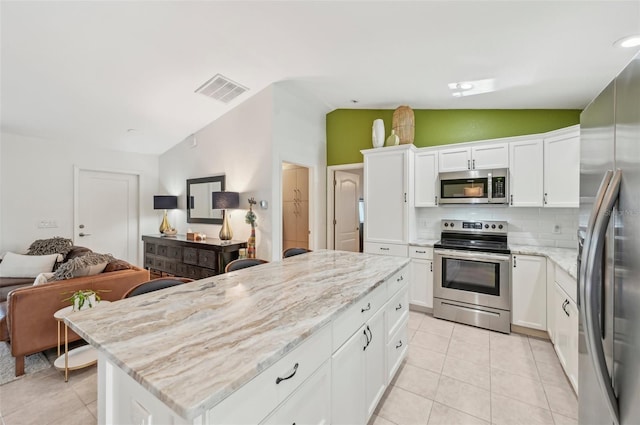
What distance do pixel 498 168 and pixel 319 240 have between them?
2706 mm

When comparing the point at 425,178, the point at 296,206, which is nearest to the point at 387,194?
the point at 425,178

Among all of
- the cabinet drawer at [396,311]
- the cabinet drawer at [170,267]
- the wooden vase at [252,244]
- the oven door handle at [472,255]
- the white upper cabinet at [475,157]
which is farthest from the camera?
the cabinet drawer at [170,267]

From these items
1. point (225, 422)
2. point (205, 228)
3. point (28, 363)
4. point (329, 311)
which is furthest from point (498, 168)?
point (28, 363)

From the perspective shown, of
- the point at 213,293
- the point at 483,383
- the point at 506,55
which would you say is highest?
→ the point at 506,55

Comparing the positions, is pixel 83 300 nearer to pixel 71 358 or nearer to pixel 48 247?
pixel 71 358

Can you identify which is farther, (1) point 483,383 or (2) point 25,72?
(2) point 25,72

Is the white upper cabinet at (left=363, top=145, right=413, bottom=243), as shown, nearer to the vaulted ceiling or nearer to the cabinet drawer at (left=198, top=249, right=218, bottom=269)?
the vaulted ceiling

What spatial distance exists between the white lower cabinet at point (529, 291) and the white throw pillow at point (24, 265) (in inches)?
212

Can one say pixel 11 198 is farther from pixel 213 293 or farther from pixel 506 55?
pixel 506 55

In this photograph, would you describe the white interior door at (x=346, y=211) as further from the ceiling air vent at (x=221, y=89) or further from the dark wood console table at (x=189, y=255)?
the ceiling air vent at (x=221, y=89)

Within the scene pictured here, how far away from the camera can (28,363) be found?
7.68 feet

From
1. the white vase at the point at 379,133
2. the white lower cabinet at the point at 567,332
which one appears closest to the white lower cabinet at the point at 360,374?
the white lower cabinet at the point at 567,332

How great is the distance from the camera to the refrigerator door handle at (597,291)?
82 cm

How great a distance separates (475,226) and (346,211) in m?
2.06
